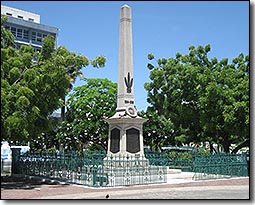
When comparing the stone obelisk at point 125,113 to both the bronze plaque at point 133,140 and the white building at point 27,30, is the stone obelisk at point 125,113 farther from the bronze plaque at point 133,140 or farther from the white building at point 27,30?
the white building at point 27,30

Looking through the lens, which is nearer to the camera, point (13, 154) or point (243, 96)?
point (13, 154)

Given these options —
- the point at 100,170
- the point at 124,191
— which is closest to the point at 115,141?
the point at 100,170

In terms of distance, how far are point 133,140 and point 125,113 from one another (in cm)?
103

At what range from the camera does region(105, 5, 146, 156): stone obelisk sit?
48.5ft

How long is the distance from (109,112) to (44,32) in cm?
2795

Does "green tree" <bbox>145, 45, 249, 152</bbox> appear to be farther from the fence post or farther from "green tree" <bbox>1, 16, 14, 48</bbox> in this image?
"green tree" <bbox>1, 16, 14, 48</bbox>

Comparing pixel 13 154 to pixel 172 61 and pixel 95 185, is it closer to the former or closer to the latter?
pixel 95 185

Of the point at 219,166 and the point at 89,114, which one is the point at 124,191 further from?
the point at 89,114

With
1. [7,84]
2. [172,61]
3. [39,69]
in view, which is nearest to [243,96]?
[172,61]

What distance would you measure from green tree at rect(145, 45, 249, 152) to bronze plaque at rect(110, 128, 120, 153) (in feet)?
23.4

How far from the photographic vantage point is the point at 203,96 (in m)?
21.5

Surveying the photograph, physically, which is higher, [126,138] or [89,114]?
[89,114]

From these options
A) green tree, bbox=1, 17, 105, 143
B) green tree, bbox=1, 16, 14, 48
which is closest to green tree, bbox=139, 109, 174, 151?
green tree, bbox=1, 17, 105, 143

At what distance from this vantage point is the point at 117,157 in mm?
14195
